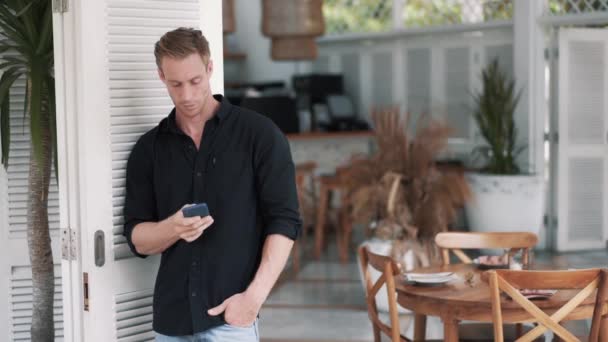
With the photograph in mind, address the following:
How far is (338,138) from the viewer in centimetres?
1015

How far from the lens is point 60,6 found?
9.17 ft

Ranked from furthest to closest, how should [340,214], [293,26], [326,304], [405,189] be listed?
[340,214] < [293,26] < [326,304] < [405,189]

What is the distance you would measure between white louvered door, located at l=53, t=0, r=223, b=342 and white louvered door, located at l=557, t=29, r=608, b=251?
6.71 metres

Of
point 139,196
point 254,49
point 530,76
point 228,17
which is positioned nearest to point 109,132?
point 139,196

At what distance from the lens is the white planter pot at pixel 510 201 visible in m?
8.62

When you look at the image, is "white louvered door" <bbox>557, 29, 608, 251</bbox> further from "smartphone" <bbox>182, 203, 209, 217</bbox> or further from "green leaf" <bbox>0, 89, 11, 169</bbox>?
"smartphone" <bbox>182, 203, 209, 217</bbox>

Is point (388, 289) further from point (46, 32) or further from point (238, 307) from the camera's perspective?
point (46, 32)

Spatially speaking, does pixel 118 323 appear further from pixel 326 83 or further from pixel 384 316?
pixel 326 83

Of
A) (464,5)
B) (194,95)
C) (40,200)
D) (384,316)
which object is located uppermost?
(464,5)

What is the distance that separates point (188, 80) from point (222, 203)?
14.0 inches

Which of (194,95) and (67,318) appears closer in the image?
(194,95)

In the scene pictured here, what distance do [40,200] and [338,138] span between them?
6945 millimetres

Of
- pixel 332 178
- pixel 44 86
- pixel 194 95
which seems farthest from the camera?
pixel 332 178

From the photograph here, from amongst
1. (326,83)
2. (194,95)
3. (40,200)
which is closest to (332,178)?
(326,83)
